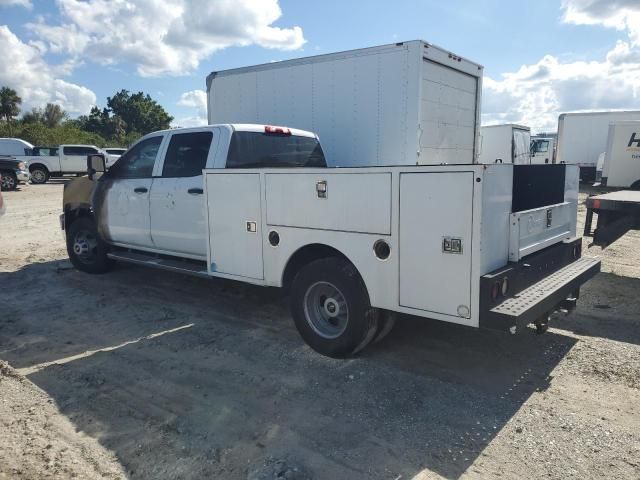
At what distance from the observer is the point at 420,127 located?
6.83m

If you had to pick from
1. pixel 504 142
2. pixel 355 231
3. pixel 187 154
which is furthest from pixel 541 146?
pixel 355 231

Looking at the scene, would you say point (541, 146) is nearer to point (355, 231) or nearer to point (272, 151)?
point (272, 151)

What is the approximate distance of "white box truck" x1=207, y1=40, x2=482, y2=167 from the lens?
22.3 ft

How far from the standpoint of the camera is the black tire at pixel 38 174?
85.0ft

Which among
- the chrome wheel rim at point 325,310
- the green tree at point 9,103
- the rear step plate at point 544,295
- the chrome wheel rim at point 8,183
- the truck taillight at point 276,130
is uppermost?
the green tree at point 9,103

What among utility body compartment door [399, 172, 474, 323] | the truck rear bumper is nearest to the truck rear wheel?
utility body compartment door [399, 172, 474, 323]

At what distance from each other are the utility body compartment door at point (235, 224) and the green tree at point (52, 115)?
67689mm

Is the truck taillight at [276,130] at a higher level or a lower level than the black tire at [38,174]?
higher

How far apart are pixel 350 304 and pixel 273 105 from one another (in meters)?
5.10

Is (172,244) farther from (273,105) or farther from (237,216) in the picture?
(273,105)

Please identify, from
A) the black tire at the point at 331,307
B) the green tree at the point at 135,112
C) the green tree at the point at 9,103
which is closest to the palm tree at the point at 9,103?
the green tree at the point at 9,103

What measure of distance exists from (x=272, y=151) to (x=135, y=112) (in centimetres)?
7801

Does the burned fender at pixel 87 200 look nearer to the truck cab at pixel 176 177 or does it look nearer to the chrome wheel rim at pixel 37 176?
the truck cab at pixel 176 177

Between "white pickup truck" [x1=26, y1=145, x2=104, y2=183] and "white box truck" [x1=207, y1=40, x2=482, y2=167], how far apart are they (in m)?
21.1
